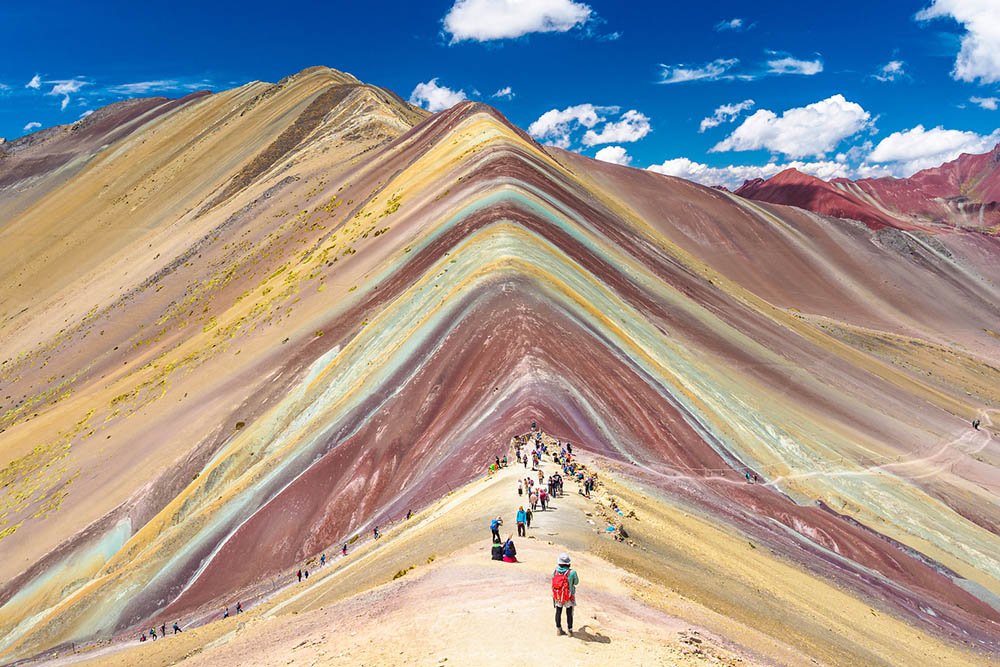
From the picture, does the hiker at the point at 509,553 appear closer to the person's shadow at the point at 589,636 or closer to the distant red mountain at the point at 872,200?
the person's shadow at the point at 589,636

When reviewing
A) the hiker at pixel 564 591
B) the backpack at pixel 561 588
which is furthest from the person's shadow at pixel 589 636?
the backpack at pixel 561 588

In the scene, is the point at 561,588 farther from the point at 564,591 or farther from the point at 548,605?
the point at 548,605

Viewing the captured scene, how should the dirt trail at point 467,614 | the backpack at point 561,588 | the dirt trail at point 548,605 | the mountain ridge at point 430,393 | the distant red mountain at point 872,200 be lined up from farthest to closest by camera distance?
the distant red mountain at point 872,200
the mountain ridge at point 430,393
the dirt trail at point 548,605
the dirt trail at point 467,614
the backpack at point 561,588

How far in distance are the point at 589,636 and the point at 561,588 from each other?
3.17 ft

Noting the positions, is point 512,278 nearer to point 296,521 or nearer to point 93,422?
point 296,521

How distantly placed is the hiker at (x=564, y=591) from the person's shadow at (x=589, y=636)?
0.14m

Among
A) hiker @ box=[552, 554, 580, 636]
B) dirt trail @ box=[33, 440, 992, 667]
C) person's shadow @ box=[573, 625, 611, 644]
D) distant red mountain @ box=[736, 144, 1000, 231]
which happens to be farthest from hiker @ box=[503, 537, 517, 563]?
distant red mountain @ box=[736, 144, 1000, 231]

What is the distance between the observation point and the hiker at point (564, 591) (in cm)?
1002

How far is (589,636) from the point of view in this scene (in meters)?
10.3

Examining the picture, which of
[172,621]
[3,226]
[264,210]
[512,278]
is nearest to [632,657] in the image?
[172,621]

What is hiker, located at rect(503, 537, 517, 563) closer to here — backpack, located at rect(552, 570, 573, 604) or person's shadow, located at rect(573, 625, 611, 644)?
person's shadow, located at rect(573, 625, 611, 644)

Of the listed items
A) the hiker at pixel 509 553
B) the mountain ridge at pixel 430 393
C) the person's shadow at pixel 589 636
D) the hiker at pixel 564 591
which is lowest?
the person's shadow at pixel 589 636

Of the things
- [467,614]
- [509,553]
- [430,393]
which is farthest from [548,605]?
[430,393]

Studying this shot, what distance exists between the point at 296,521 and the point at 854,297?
87677 mm
